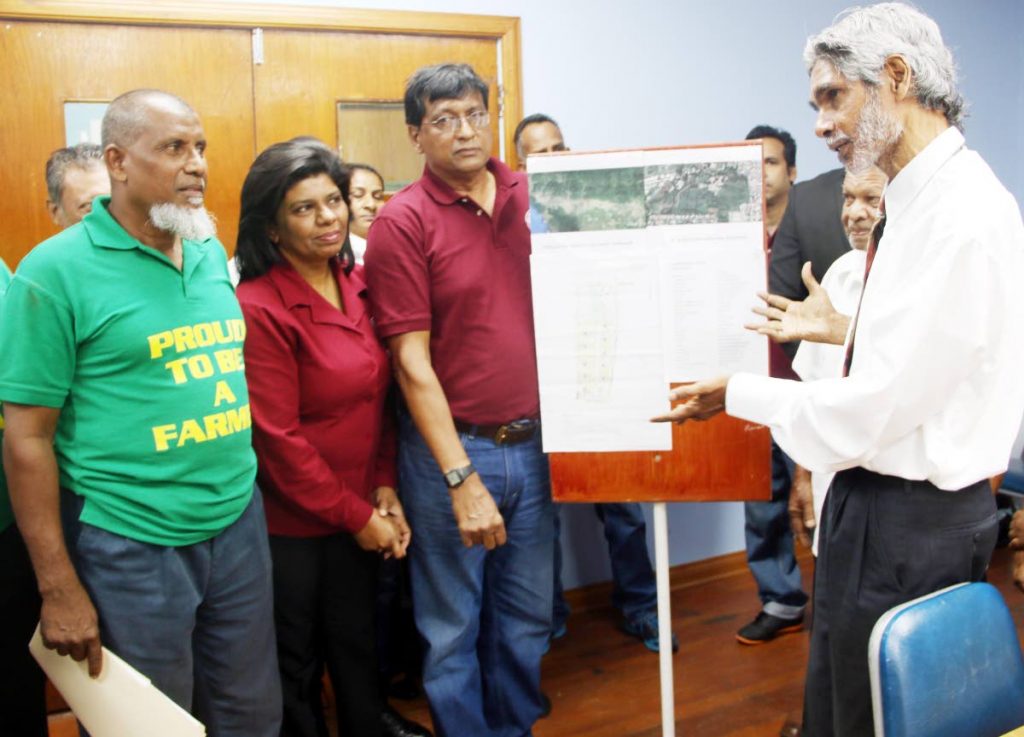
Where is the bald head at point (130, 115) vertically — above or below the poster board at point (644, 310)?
above

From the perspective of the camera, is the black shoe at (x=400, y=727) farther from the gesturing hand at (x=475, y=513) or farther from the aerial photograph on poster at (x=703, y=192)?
the aerial photograph on poster at (x=703, y=192)

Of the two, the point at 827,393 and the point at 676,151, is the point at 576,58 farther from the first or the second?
the point at 827,393

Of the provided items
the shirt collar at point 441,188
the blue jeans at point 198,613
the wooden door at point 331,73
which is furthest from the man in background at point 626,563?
the blue jeans at point 198,613

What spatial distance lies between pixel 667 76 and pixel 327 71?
1.34 m

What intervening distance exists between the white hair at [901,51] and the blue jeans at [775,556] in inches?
73.5

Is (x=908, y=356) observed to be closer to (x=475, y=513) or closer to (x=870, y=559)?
(x=870, y=559)

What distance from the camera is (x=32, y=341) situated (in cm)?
151

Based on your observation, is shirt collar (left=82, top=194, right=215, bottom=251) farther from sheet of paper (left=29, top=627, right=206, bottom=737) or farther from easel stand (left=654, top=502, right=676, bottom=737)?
easel stand (left=654, top=502, right=676, bottom=737)

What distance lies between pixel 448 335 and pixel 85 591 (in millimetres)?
904

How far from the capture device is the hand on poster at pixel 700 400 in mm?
1754

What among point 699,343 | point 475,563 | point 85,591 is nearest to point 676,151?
point 699,343

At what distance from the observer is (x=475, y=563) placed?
2170mm

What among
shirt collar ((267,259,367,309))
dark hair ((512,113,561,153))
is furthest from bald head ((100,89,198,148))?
dark hair ((512,113,561,153))

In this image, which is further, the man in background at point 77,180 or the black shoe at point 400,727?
the black shoe at point 400,727
